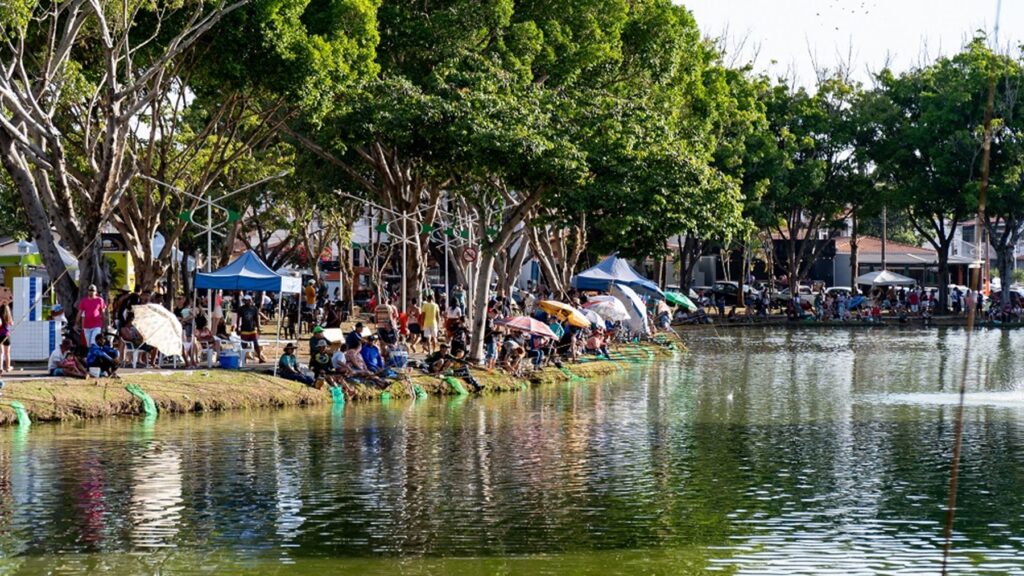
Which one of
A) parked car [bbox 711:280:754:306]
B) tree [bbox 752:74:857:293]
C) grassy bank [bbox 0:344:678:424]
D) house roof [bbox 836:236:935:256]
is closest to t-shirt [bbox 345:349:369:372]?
grassy bank [bbox 0:344:678:424]

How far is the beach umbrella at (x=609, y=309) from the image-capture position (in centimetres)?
4641

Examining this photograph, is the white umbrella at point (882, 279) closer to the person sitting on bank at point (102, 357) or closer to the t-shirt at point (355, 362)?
the t-shirt at point (355, 362)

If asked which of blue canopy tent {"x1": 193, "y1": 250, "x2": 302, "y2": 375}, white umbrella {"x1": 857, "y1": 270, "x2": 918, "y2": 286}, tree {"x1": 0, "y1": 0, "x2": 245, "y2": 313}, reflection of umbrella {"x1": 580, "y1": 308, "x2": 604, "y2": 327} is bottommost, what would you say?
reflection of umbrella {"x1": 580, "y1": 308, "x2": 604, "y2": 327}

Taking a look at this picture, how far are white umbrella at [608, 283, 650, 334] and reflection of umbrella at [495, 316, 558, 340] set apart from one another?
12.6 m

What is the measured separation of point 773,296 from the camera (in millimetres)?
85188

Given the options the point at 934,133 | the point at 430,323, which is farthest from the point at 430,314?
the point at 934,133

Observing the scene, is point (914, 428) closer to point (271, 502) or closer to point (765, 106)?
point (271, 502)

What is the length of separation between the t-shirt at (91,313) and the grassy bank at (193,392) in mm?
1279

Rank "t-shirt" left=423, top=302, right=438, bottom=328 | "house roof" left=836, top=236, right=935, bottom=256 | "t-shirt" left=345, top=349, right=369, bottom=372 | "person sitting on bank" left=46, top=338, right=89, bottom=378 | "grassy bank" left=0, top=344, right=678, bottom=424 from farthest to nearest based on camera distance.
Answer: "house roof" left=836, top=236, right=935, bottom=256 → "t-shirt" left=423, top=302, right=438, bottom=328 → "t-shirt" left=345, top=349, right=369, bottom=372 → "person sitting on bank" left=46, top=338, right=89, bottom=378 → "grassy bank" left=0, top=344, right=678, bottom=424

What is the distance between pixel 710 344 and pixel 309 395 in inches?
1071

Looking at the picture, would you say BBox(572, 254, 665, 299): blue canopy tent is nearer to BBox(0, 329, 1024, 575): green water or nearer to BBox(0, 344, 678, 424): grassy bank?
BBox(0, 344, 678, 424): grassy bank

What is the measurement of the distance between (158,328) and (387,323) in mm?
13622

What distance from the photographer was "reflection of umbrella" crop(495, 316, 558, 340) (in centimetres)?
3650

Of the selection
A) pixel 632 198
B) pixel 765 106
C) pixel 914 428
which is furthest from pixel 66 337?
pixel 765 106
